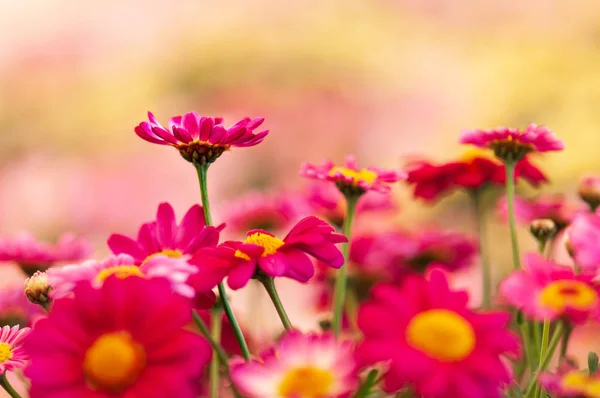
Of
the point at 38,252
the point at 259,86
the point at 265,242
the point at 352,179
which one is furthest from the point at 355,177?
the point at 259,86

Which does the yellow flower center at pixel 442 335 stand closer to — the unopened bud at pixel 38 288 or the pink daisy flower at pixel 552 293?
the pink daisy flower at pixel 552 293

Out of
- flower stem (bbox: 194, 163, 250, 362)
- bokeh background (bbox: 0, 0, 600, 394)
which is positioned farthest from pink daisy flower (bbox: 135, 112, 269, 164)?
bokeh background (bbox: 0, 0, 600, 394)

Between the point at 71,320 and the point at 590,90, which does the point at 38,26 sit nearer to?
the point at 590,90

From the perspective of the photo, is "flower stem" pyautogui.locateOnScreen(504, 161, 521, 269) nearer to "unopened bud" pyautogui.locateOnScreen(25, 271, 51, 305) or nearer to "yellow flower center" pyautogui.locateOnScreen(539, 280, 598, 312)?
"yellow flower center" pyautogui.locateOnScreen(539, 280, 598, 312)

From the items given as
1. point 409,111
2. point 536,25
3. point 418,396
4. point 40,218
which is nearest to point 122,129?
point 40,218

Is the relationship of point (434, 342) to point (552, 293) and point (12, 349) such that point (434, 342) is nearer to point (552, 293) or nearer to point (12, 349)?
point (552, 293)

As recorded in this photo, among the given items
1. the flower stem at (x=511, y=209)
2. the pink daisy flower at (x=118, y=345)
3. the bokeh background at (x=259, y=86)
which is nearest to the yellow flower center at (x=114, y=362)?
the pink daisy flower at (x=118, y=345)
